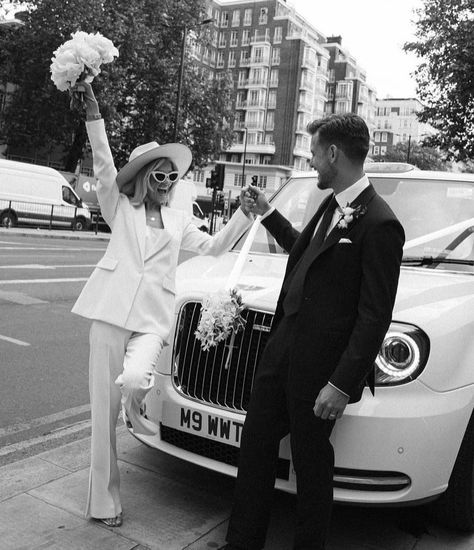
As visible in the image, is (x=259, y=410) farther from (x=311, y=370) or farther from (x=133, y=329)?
(x=133, y=329)

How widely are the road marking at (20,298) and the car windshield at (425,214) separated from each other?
610cm

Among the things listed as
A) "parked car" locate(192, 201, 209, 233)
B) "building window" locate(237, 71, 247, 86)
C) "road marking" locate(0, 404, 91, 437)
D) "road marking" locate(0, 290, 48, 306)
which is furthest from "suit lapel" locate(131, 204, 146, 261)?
"building window" locate(237, 71, 247, 86)

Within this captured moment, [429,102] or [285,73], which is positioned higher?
[285,73]

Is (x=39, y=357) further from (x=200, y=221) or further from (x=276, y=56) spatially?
(x=276, y=56)

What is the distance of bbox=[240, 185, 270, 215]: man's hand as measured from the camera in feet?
10.9

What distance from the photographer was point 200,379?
3.26 meters

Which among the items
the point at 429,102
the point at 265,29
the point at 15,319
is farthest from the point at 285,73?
the point at 15,319

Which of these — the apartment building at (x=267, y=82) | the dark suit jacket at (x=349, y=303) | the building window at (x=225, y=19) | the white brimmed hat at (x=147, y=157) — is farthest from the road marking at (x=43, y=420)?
the building window at (x=225, y=19)

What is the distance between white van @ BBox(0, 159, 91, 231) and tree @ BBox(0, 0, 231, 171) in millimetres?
5890

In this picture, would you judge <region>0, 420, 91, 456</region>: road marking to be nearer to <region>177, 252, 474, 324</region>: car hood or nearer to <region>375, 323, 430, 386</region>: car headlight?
<region>177, 252, 474, 324</region>: car hood

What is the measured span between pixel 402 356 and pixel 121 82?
3477 centimetres

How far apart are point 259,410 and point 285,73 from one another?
263 ft

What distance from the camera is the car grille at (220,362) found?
3121 millimetres

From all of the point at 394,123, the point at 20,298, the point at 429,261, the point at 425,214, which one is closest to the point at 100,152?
the point at 429,261
